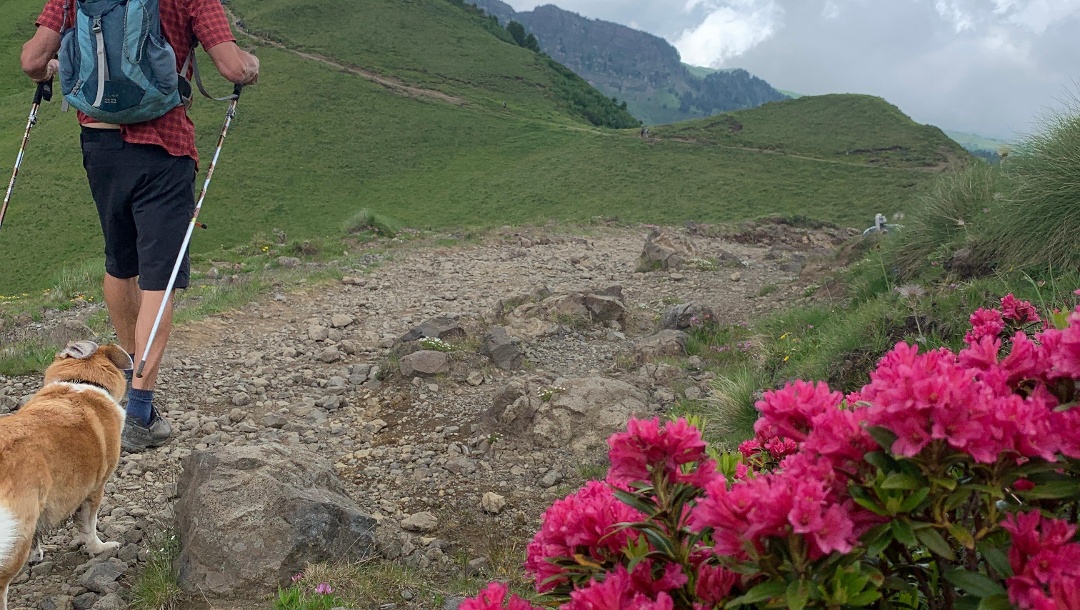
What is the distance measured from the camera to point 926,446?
132 centimetres

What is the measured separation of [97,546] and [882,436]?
154 inches

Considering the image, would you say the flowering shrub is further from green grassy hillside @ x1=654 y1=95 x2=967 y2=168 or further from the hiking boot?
green grassy hillside @ x1=654 y1=95 x2=967 y2=168

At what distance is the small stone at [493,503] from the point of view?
4.75 m

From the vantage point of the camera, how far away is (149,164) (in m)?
4.67

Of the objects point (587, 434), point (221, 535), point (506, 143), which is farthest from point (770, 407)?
point (506, 143)

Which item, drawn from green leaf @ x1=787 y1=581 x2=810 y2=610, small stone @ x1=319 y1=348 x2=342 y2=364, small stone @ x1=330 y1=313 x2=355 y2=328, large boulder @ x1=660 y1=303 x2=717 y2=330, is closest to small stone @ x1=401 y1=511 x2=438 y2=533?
small stone @ x1=319 y1=348 x2=342 y2=364

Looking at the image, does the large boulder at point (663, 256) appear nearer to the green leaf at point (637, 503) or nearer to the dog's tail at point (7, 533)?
the dog's tail at point (7, 533)

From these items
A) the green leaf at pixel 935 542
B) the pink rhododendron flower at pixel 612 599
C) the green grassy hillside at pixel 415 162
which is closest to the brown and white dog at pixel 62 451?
the pink rhododendron flower at pixel 612 599

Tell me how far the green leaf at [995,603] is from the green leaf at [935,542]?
79mm

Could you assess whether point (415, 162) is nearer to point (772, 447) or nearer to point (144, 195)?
point (144, 195)

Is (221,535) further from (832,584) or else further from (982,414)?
(982,414)

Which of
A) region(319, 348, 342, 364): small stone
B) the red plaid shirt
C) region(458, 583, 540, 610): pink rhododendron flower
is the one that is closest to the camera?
region(458, 583, 540, 610): pink rhododendron flower

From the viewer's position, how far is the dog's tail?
9.48ft

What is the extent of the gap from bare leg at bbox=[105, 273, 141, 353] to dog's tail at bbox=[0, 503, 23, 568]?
2.43m
